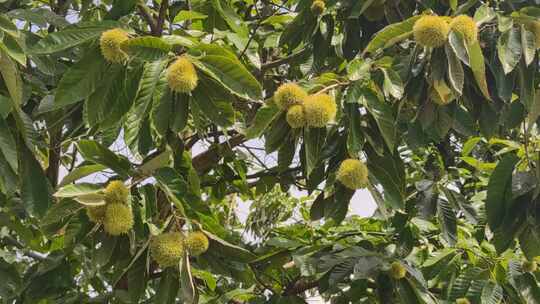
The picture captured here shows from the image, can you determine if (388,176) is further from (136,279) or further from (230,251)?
(136,279)

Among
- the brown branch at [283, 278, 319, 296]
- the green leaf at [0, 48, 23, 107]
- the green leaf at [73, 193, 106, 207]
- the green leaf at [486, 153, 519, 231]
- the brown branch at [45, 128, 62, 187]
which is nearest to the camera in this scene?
the green leaf at [73, 193, 106, 207]

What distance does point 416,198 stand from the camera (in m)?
2.19

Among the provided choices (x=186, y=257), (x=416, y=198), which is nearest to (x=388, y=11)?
(x=416, y=198)

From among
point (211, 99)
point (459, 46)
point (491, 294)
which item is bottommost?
point (491, 294)

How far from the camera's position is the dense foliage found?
1546 millimetres

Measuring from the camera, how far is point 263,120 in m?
1.63

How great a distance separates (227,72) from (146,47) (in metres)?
0.17

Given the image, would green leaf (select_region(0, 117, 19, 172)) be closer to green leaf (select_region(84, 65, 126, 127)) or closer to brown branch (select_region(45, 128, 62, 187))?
green leaf (select_region(84, 65, 126, 127))

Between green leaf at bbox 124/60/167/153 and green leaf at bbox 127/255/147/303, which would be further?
green leaf at bbox 127/255/147/303

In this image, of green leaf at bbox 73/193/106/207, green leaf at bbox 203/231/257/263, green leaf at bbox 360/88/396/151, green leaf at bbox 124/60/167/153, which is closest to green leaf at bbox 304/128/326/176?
green leaf at bbox 360/88/396/151

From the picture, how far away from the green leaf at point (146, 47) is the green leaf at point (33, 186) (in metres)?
0.42

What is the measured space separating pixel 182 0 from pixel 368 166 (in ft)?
3.97

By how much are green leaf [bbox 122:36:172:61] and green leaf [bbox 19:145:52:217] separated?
16.6 inches

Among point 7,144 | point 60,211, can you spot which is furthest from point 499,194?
point 7,144
